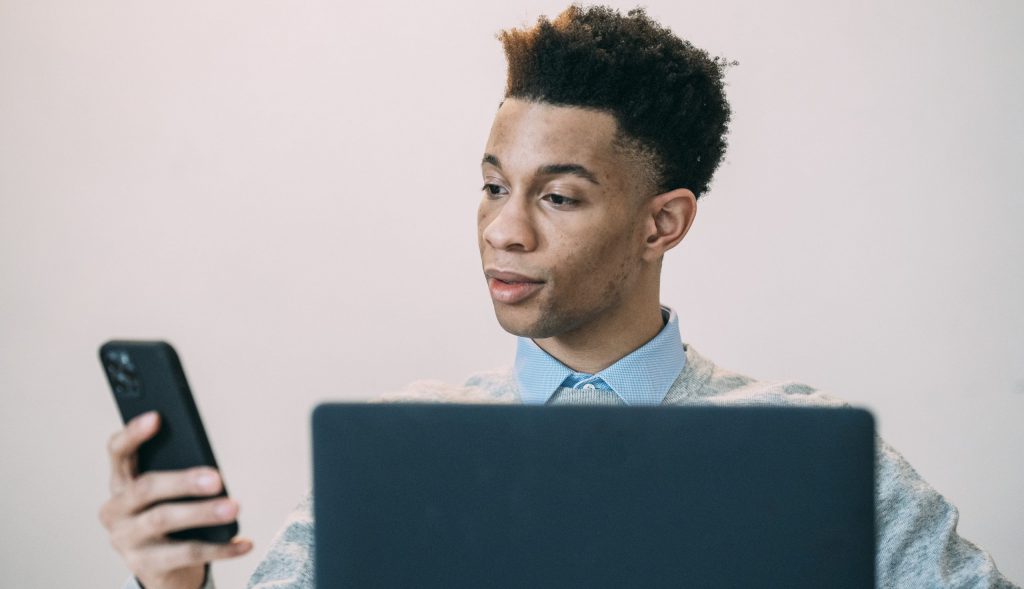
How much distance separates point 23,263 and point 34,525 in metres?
0.63

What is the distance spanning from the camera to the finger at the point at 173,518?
902mm

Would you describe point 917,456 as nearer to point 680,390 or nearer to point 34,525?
point 680,390

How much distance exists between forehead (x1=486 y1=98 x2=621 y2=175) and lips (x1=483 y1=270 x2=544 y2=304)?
133mm

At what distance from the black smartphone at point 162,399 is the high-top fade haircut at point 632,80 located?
0.68m

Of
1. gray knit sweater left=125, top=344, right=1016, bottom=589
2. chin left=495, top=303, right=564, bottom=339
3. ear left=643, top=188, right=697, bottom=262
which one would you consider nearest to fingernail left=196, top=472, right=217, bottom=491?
gray knit sweater left=125, top=344, right=1016, bottom=589

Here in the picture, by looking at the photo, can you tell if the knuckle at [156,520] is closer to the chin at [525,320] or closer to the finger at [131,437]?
the finger at [131,437]

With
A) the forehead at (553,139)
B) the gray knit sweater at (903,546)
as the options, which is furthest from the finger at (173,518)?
the forehead at (553,139)

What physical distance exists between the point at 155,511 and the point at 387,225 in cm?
153

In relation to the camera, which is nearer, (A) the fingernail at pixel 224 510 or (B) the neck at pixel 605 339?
(A) the fingernail at pixel 224 510

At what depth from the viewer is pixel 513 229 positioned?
1.32 metres

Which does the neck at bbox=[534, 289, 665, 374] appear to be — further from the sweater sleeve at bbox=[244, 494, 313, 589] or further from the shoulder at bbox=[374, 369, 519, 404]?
the sweater sleeve at bbox=[244, 494, 313, 589]

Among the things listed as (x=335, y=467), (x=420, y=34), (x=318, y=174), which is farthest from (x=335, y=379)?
(x=335, y=467)

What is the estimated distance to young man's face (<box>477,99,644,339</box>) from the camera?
1.34m

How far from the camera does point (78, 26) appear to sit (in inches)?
99.7
